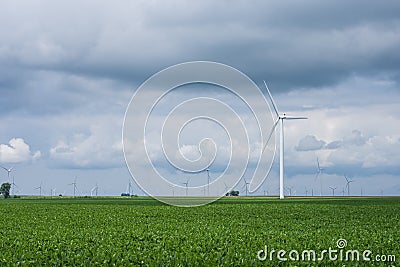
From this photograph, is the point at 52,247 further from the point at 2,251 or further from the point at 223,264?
the point at 223,264

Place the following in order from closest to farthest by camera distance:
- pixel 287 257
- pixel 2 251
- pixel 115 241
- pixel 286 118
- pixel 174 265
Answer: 1. pixel 174 265
2. pixel 287 257
3. pixel 2 251
4. pixel 115 241
5. pixel 286 118

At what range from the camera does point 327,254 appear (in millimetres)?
24062

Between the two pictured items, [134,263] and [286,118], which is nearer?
[134,263]

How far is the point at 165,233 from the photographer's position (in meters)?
32.4

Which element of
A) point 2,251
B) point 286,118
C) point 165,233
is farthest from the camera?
point 286,118

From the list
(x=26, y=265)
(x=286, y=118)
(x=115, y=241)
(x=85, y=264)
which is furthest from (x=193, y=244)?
(x=286, y=118)

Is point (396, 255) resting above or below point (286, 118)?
below

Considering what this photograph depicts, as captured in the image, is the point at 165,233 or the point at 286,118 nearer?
the point at 165,233

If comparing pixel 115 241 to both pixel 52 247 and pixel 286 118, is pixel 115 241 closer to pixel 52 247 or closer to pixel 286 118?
pixel 52 247

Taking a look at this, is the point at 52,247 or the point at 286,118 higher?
the point at 286,118

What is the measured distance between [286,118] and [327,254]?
7852cm

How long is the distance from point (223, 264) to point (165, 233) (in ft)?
37.0

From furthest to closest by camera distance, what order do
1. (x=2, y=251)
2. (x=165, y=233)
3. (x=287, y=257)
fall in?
1. (x=165, y=233)
2. (x=2, y=251)
3. (x=287, y=257)

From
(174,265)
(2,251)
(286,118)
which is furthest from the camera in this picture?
(286,118)
